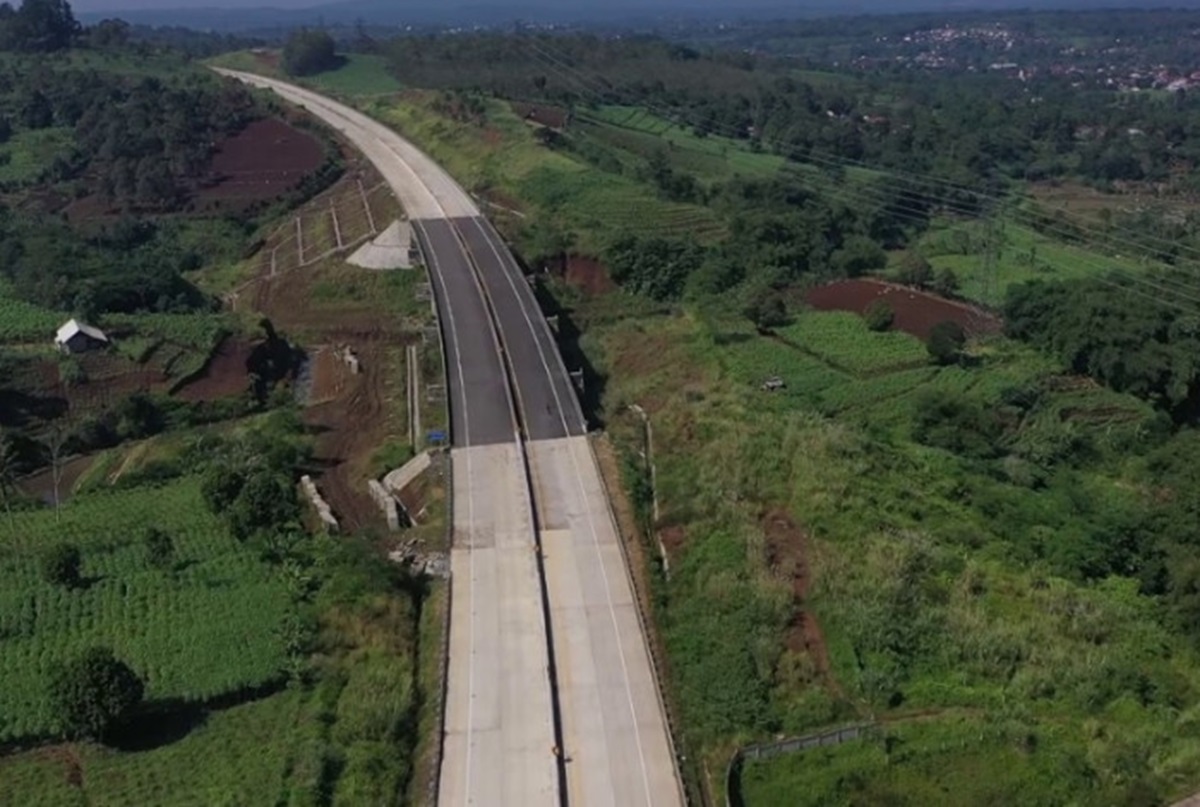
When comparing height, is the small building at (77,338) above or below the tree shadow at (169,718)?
above

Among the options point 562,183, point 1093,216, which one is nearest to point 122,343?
point 562,183

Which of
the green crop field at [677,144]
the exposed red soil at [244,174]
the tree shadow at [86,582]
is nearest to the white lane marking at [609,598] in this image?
the tree shadow at [86,582]

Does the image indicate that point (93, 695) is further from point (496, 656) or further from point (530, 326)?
point (530, 326)

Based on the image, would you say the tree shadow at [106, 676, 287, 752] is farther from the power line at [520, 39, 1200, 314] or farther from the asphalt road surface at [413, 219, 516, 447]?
the power line at [520, 39, 1200, 314]

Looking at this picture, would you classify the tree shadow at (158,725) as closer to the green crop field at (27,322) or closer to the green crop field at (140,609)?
the green crop field at (140,609)

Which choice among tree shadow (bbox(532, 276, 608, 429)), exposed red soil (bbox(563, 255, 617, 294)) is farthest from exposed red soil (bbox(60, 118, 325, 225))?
tree shadow (bbox(532, 276, 608, 429))

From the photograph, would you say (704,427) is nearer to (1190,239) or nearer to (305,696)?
(305,696)
